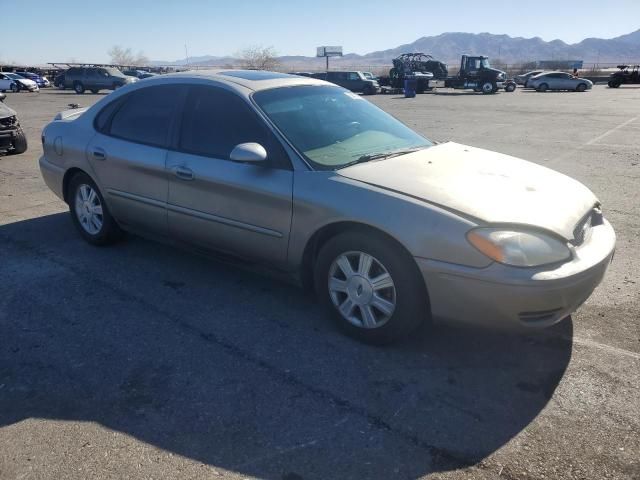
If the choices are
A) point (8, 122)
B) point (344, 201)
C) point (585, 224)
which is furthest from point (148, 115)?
point (8, 122)

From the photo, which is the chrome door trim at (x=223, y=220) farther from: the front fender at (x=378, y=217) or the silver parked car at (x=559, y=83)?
the silver parked car at (x=559, y=83)

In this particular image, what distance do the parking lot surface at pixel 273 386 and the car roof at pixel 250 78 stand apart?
1.52 metres

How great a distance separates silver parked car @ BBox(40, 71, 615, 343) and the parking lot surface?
1.19ft

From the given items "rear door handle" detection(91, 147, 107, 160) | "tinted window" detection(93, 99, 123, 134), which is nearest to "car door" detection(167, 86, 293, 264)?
"rear door handle" detection(91, 147, 107, 160)

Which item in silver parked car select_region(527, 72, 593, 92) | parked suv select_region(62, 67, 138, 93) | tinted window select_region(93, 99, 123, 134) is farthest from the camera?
silver parked car select_region(527, 72, 593, 92)

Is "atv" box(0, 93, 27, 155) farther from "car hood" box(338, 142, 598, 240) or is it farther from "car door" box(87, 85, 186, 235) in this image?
"car hood" box(338, 142, 598, 240)

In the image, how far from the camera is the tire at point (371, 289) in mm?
3188

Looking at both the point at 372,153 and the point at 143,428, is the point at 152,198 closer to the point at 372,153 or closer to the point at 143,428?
the point at 372,153

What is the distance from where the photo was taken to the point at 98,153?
4.82 metres

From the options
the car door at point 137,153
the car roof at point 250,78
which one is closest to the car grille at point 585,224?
the car roof at point 250,78

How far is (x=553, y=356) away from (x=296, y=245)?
1704 mm

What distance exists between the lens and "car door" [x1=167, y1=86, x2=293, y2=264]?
3.69 meters

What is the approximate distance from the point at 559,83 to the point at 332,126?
3898 centimetres

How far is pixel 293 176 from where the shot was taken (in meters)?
3.60
